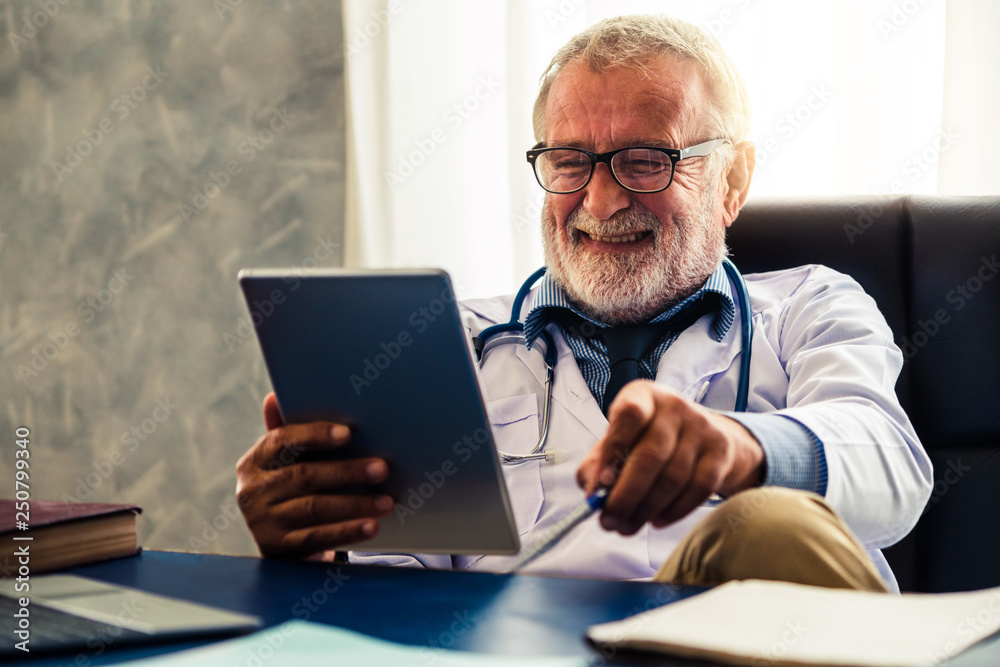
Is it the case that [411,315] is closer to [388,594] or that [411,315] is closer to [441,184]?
[388,594]

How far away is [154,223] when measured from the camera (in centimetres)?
233

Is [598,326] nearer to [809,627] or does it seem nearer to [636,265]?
[636,265]

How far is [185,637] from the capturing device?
0.56m

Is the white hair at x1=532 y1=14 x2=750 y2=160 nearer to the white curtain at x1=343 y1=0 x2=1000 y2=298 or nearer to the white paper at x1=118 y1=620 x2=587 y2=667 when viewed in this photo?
the white curtain at x1=343 y1=0 x2=1000 y2=298

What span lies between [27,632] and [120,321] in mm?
1978

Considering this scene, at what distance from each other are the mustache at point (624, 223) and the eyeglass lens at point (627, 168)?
0.03 metres

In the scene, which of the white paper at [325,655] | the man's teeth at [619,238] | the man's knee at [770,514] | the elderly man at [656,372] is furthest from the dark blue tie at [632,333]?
the white paper at [325,655]

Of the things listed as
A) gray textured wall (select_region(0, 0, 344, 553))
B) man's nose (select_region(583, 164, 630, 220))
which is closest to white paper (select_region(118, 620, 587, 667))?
man's nose (select_region(583, 164, 630, 220))

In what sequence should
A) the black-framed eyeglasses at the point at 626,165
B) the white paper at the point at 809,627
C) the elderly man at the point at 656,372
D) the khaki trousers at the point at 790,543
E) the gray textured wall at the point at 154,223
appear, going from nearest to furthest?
the white paper at the point at 809,627 < the khaki trousers at the point at 790,543 < the elderly man at the point at 656,372 < the black-framed eyeglasses at the point at 626,165 < the gray textured wall at the point at 154,223

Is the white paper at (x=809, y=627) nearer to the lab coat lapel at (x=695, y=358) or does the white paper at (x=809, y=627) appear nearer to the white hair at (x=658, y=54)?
the lab coat lapel at (x=695, y=358)

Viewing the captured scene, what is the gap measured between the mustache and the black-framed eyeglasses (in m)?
0.03

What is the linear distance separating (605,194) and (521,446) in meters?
0.38

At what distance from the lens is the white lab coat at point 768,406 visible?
2.97 feet

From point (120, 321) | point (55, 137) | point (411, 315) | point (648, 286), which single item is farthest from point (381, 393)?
point (55, 137)
